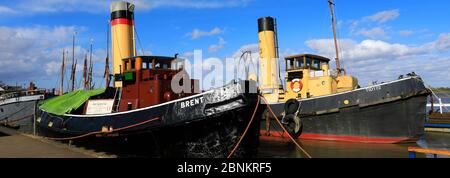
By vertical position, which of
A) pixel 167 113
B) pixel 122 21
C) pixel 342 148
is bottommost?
pixel 342 148

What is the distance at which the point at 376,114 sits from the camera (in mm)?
16141

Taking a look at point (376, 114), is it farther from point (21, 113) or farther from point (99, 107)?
point (21, 113)

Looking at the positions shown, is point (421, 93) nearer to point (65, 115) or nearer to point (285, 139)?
point (285, 139)

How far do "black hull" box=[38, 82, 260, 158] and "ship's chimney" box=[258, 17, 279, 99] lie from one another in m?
12.3

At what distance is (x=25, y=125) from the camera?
827 inches

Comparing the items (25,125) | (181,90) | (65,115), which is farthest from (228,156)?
(25,125)

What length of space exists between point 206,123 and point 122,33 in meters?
9.13

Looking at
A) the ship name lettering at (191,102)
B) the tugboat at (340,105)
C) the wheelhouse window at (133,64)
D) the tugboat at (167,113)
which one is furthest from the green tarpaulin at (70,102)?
the tugboat at (340,105)

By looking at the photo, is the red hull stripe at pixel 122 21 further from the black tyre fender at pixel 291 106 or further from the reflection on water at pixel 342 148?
the black tyre fender at pixel 291 106

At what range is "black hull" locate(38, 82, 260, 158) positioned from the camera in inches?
372

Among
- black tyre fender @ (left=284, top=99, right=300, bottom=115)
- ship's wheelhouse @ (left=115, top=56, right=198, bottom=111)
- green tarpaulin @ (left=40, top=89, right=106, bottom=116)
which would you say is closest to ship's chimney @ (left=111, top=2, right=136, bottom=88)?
green tarpaulin @ (left=40, top=89, right=106, bottom=116)

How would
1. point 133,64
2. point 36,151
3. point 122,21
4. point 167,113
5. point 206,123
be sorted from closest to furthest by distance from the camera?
point 206,123, point 167,113, point 36,151, point 133,64, point 122,21

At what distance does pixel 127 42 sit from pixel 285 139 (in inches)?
354

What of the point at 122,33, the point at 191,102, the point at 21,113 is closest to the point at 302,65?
the point at 122,33
